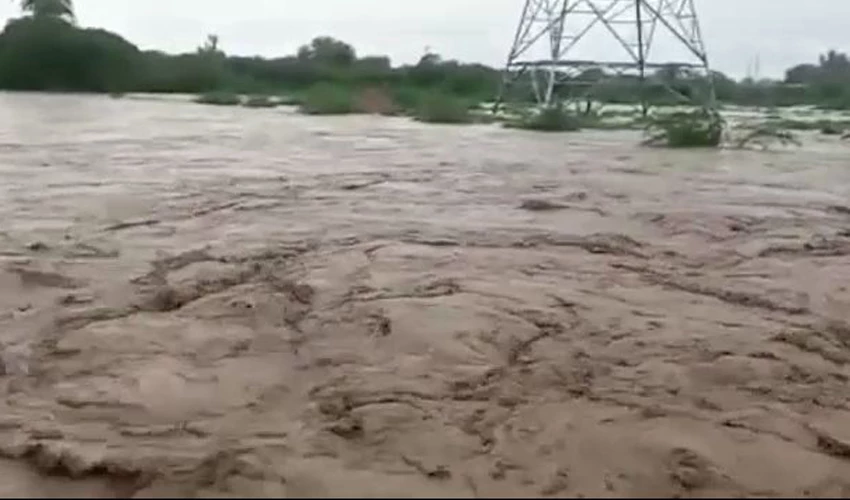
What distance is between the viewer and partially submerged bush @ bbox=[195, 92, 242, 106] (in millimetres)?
16642

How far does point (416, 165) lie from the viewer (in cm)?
801

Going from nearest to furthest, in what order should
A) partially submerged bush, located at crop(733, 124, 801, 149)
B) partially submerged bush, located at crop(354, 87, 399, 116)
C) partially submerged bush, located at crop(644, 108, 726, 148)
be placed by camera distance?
partially submerged bush, located at crop(644, 108, 726, 148) < partially submerged bush, located at crop(733, 124, 801, 149) < partially submerged bush, located at crop(354, 87, 399, 116)

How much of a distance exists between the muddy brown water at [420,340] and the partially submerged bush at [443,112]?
6411 millimetres

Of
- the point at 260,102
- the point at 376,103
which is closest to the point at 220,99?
the point at 260,102

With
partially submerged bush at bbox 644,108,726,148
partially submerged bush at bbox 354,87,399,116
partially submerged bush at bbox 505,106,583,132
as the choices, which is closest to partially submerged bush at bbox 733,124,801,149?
partially submerged bush at bbox 644,108,726,148

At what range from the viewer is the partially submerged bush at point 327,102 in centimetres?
1463

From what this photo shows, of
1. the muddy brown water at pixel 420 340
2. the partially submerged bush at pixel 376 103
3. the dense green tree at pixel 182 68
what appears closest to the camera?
the muddy brown water at pixel 420 340

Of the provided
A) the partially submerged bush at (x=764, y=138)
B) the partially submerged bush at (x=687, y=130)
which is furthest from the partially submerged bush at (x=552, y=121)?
the partially submerged bush at (x=764, y=138)

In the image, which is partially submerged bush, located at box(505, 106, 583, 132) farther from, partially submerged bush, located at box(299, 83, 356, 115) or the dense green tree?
the dense green tree

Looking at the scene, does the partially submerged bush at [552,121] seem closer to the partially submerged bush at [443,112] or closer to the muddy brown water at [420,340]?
the partially submerged bush at [443,112]

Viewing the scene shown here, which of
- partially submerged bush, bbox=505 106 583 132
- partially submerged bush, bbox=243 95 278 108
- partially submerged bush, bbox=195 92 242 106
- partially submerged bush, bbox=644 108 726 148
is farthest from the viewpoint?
partially submerged bush, bbox=195 92 242 106

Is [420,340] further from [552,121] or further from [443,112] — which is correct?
[443,112]

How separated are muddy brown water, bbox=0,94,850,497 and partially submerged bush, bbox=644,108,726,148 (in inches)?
129

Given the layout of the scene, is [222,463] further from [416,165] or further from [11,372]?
[416,165]
